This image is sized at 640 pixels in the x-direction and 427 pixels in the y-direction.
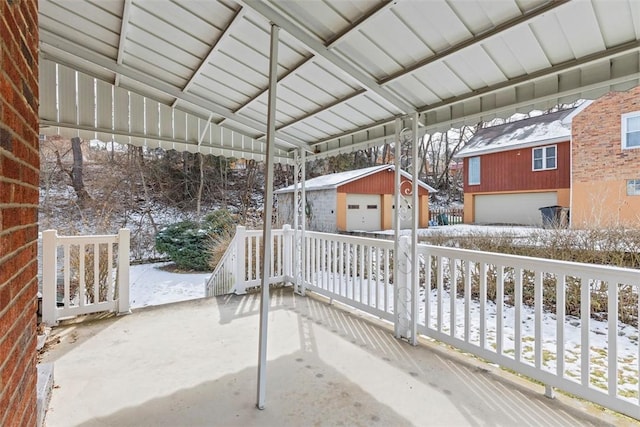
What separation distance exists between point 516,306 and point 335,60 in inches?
87.7

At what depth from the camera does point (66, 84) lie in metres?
3.36

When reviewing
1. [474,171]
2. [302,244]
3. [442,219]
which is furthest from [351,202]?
[302,244]

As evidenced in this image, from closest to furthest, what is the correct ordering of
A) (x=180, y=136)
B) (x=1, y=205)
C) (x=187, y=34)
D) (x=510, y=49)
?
(x=1, y=205), (x=510, y=49), (x=187, y=34), (x=180, y=136)

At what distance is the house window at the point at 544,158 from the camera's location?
1267 cm

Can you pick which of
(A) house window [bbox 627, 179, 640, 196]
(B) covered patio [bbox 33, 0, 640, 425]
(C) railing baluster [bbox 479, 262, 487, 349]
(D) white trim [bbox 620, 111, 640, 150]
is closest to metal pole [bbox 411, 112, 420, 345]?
(B) covered patio [bbox 33, 0, 640, 425]

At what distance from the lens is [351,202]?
1342 centimetres

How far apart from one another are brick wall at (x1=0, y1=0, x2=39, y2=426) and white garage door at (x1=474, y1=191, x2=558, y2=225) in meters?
14.6

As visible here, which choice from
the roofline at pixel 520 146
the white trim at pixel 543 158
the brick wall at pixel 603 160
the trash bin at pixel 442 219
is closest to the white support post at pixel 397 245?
the brick wall at pixel 603 160

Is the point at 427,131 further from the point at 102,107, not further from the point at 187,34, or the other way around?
the point at 102,107

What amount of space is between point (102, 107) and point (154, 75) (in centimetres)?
91

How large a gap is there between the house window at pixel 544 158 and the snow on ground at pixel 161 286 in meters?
13.2

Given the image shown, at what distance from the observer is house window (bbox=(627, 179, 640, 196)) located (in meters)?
9.48

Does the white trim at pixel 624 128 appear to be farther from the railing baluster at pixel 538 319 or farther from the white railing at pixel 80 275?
the white railing at pixel 80 275

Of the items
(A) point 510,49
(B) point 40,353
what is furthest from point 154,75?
(A) point 510,49
